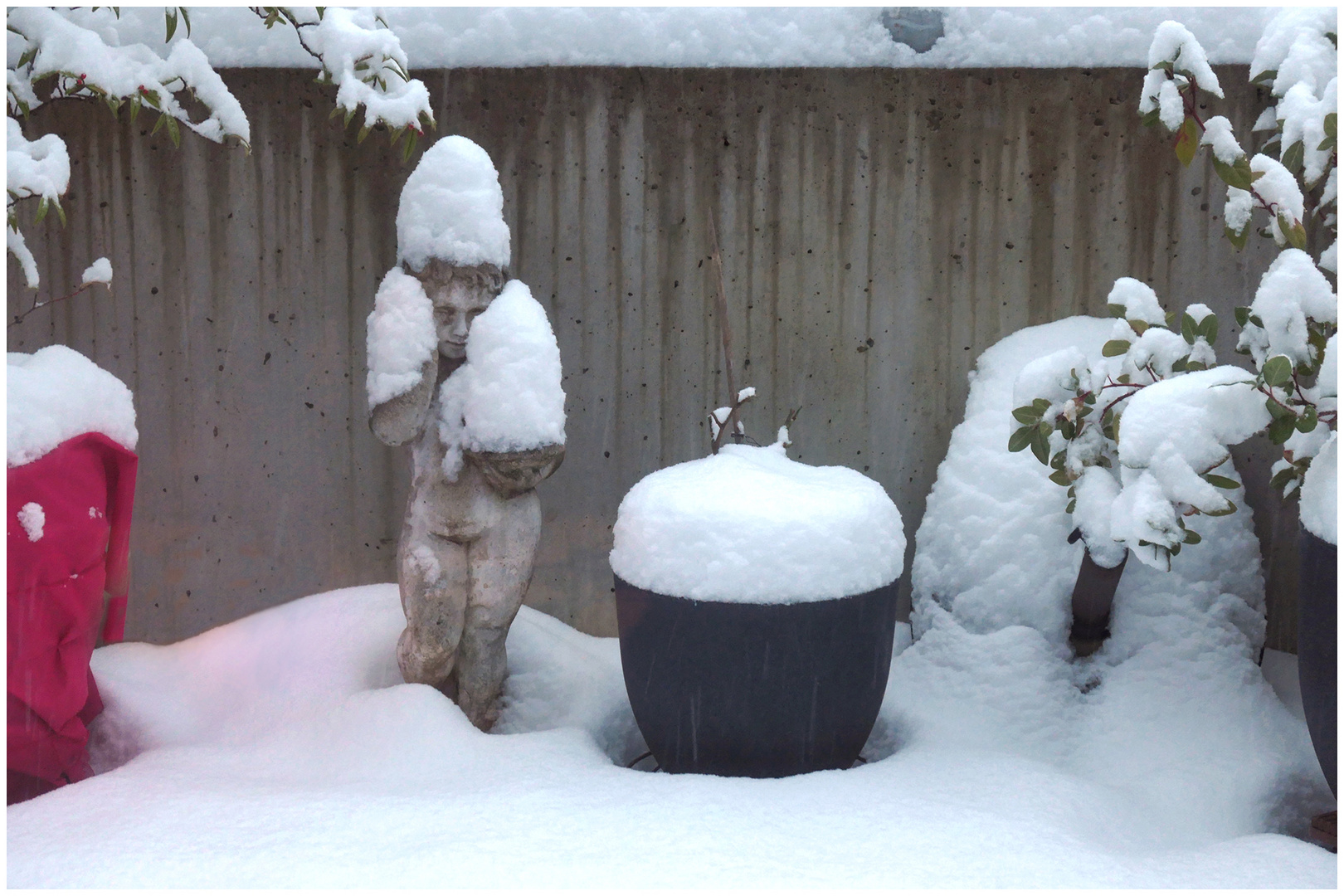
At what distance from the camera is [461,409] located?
8.58 ft

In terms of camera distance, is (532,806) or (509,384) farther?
(509,384)

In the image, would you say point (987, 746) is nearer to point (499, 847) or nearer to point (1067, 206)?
point (499, 847)

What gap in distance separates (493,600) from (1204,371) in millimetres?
1758

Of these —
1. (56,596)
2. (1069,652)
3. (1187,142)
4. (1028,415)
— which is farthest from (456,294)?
(1069,652)

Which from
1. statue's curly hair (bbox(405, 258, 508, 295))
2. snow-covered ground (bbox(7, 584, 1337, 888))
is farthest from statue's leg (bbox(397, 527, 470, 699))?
statue's curly hair (bbox(405, 258, 508, 295))

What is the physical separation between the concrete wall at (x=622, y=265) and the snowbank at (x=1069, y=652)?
0.78 feet

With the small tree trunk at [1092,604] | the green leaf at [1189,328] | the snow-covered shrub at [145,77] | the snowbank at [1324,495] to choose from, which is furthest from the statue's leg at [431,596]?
the snowbank at [1324,495]

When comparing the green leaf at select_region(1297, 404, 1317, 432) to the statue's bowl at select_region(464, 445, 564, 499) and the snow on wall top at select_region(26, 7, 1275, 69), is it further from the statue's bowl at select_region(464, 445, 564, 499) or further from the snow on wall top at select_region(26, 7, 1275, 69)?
the statue's bowl at select_region(464, 445, 564, 499)

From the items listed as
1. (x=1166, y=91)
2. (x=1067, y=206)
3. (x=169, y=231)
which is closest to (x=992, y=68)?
(x=1067, y=206)

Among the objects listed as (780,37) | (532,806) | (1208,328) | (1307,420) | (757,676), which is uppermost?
(780,37)

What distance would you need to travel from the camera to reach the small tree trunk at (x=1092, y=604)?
109 inches

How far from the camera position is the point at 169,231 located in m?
3.15

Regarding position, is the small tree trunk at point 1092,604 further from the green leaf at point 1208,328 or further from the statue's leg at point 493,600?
the statue's leg at point 493,600

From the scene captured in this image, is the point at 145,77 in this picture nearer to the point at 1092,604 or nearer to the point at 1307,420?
the point at 1307,420
